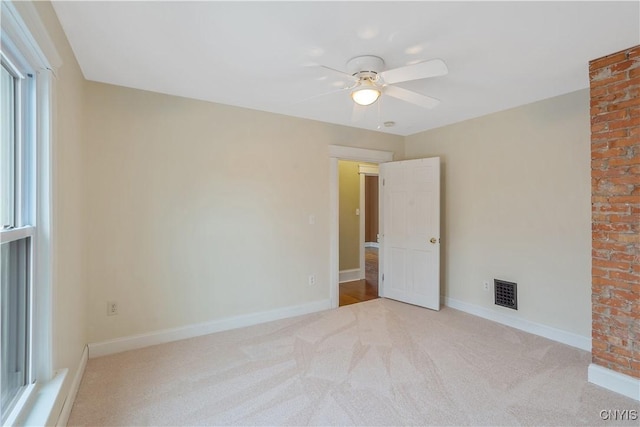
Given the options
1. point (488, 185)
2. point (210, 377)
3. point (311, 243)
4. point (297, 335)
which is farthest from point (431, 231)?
point (210, 377)

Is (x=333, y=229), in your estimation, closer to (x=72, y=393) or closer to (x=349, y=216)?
(x=349, y=216)

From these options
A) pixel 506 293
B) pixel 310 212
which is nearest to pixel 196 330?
pixel 310 212

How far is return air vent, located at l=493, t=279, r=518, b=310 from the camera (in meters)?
3.31

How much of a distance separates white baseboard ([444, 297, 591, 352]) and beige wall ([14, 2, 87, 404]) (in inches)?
152

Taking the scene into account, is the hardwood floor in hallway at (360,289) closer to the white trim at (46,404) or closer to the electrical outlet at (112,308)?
the electrical outlet at (112,308)

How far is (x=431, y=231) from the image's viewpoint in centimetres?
388

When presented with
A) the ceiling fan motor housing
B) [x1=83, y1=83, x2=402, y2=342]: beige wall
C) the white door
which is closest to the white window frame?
[x1=83, y1=83, x2=402, y2=342]: beige wall

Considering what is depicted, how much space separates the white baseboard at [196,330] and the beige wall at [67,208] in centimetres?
23

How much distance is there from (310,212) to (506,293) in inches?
93.9

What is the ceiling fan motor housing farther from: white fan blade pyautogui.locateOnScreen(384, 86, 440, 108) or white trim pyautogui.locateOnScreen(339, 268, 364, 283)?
white trim pyautogui.locateOnScreen(339, 268, 364, 283)

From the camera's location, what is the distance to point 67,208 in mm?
1993

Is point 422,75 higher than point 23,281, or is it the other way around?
point 422,75

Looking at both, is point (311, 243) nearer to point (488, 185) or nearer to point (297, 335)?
point (297, 335)

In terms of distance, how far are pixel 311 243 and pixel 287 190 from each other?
724 mm
